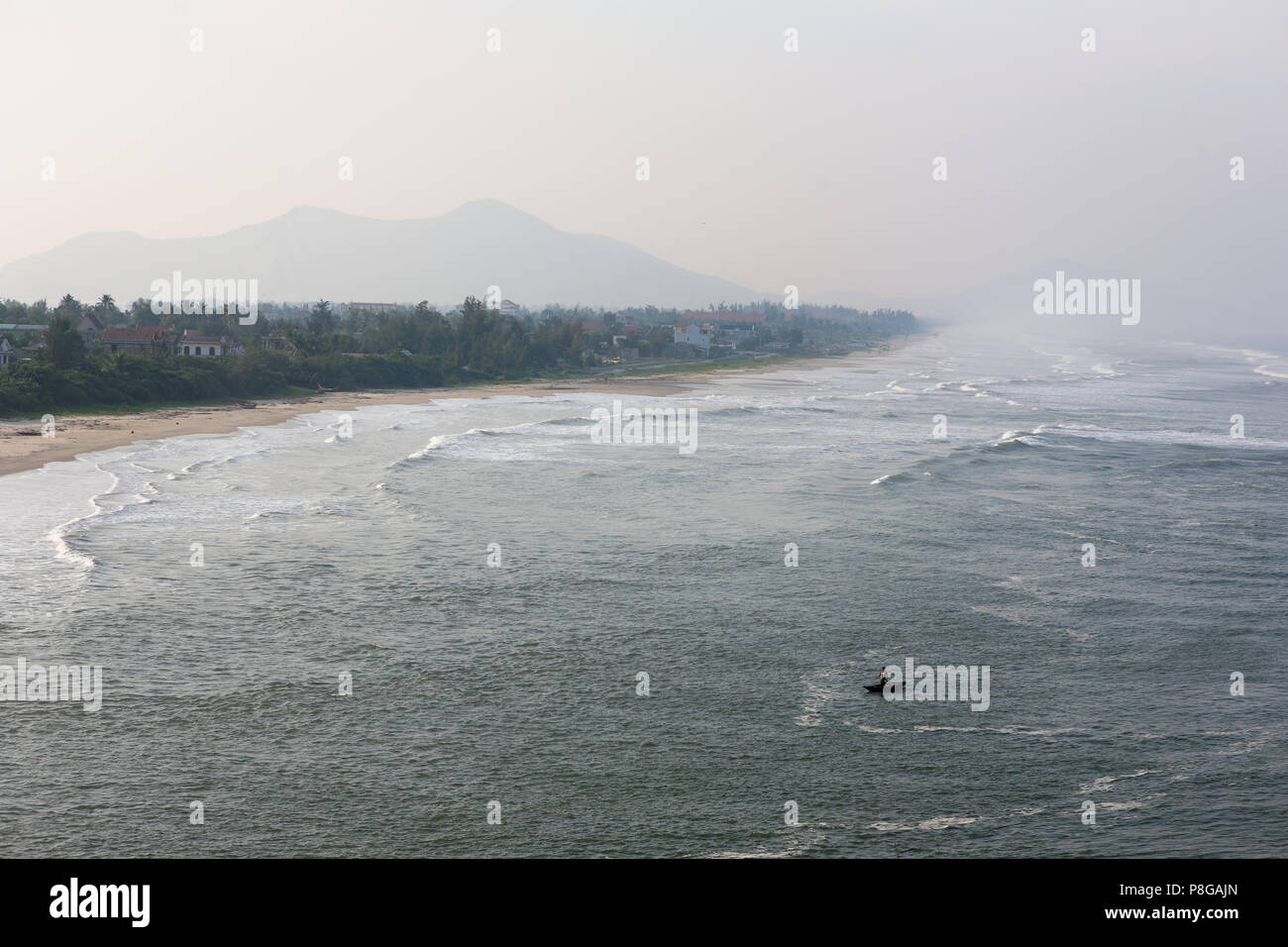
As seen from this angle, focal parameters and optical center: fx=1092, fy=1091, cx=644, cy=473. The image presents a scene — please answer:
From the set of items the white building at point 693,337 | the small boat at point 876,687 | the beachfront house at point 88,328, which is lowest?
the small boat at point 876,687

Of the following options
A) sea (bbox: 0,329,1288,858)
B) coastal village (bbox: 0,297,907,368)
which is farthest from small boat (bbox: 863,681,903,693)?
coastal village (bbox: 0,297,907,368)

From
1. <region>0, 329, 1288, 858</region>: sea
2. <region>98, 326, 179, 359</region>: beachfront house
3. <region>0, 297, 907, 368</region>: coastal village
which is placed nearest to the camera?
<region>0, 329, 1288, 858</region>: sea

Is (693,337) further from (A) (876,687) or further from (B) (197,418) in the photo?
(A) (876,687)

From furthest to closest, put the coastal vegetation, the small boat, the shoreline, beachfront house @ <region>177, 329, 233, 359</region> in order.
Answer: beachfront house @ <region>177, 329, 233, 359</region>, the coastal vegetation, the shoreline, the small boat

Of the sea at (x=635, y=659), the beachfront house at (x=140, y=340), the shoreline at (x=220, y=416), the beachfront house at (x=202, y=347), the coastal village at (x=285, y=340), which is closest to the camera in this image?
the sea at (x=635, y=659)

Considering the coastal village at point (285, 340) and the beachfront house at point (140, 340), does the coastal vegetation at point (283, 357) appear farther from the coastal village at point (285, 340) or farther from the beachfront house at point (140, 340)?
the beachfront house at point (140, 340)

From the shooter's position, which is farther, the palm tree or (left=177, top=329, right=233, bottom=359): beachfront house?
the palm tree

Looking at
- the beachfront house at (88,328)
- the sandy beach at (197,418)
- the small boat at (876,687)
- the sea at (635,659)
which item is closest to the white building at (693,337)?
Answer: the sandy beach at (197,418)

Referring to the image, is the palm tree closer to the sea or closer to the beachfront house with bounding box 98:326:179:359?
the beachfront house with bounding box 98:326:179:359
